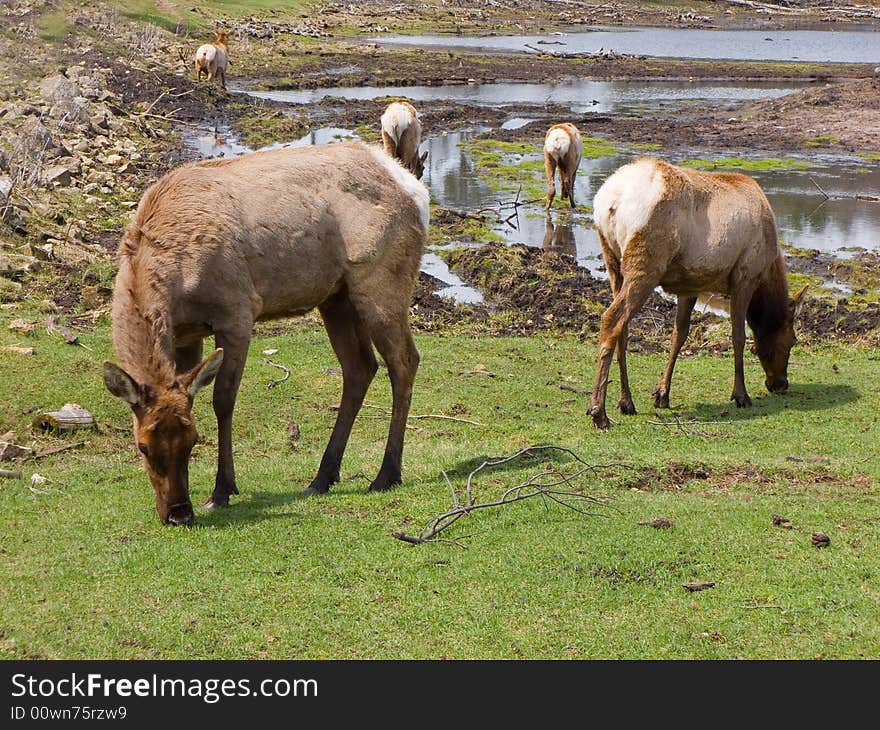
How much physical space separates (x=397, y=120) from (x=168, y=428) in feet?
59.6

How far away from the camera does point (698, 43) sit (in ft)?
Result: 210

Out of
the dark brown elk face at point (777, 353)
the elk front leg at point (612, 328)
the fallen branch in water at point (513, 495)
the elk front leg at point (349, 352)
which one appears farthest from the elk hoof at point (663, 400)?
the elk front leg at point (349, 352)

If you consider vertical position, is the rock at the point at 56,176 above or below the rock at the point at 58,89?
below

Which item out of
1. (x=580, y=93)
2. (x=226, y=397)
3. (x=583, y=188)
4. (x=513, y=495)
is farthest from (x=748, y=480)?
(x=580, y=93)

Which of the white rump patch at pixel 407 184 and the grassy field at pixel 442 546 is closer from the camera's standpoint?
the grassy field at pixel 442 546

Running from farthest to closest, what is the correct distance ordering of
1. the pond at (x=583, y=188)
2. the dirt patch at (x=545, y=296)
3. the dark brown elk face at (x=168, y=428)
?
the pond at (x=583, y=188)
the dirt patch at (x=545, y=296)
the dark brown elk face at (x=168, y=428)

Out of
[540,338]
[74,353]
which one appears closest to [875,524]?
[540,338]

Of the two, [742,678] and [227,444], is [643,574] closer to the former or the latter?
[742,678]

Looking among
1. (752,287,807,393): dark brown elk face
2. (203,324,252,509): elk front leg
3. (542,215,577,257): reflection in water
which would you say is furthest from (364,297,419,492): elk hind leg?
(542,215,577,257): reflection in water

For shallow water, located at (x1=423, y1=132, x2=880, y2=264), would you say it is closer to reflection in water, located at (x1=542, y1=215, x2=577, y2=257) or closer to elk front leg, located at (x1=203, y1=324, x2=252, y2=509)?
reflection in water, located at (x1=542, y1=215, x2=577, y2=257)

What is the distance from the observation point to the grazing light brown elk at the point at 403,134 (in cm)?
2466

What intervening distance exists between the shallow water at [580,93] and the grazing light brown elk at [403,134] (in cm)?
1511

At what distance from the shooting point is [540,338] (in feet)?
49.5

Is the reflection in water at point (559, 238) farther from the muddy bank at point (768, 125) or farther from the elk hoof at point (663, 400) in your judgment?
the muddy bank at point (768, 125)
